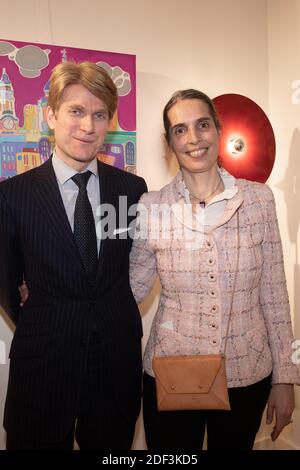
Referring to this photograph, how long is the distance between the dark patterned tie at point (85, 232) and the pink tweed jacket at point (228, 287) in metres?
0.23

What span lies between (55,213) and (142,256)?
1.25 feet

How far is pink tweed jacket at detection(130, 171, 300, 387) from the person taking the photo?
1.44 m

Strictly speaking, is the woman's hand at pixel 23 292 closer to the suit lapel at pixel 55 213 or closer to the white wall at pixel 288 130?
the suit lapel at pixel 55 213

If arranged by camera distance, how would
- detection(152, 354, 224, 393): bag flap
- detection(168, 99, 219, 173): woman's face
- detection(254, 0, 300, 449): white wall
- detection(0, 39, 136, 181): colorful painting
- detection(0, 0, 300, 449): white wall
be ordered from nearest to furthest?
detection(152, 354, 224, 393): bag flap < detection(168, 99, 219, 173): woman's face < detection(0, 39, 136, 181): colorful painting < detection(0, 0, 300, 449): white wall < detection(254, 0, 300, 449): white wall

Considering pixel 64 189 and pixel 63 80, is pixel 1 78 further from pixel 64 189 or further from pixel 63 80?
pixel 64 189

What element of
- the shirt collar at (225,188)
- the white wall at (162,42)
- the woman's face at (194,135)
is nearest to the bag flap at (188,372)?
the shirt collar at (225,188)

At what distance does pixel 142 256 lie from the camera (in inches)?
63.0

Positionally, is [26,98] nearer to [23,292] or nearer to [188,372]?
[23,292]

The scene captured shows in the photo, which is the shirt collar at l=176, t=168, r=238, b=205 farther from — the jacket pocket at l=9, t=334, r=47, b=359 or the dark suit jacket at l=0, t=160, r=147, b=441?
the jacket pocket at l=9, t=334, r=47, b=359

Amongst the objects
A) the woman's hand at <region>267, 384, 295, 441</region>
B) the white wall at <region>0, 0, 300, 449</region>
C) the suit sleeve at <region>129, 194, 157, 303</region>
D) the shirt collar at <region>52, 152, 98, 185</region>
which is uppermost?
the white wall at <region>0, 0, 300, 449</region>

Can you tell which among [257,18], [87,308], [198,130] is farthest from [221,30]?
[87,308]

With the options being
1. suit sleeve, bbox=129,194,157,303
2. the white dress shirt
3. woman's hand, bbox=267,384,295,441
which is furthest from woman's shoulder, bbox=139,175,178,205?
woman's hand, bbox=267,384,295,441
